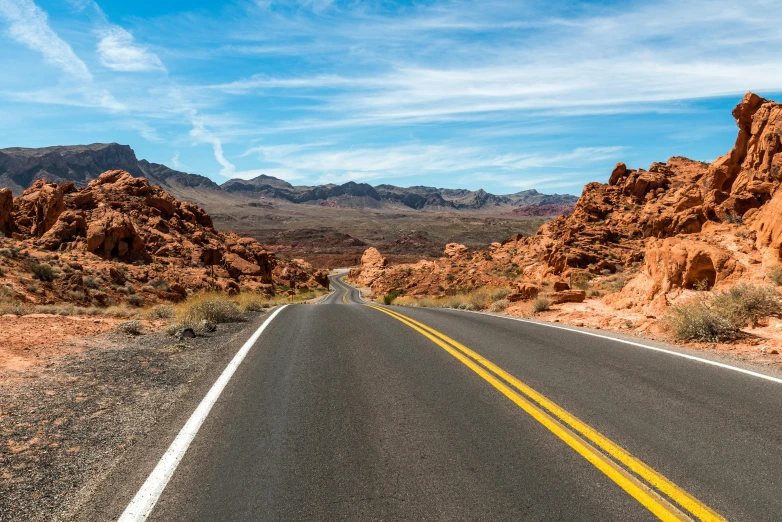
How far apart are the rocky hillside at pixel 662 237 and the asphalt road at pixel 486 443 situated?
7495 mm

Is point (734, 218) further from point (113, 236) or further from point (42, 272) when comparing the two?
point (113, 236)

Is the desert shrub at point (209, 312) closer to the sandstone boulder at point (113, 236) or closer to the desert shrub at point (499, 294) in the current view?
the desert shrub at point (499, 294)

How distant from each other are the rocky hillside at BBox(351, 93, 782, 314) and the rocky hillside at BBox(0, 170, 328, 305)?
689 inches

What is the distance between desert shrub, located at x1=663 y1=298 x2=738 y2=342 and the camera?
9.73 meters

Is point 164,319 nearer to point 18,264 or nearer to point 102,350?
point 102,350

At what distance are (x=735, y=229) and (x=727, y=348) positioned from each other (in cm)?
1014

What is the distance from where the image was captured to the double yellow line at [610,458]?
3.47m

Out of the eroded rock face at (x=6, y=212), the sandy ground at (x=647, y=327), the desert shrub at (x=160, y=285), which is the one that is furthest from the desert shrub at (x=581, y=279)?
the eroded rock face at (x=6, y=212)

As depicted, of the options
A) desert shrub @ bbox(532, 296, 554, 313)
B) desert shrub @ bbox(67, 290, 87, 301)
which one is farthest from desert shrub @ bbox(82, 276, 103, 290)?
desert shrub @ bbox(532, 296, 554, 313)

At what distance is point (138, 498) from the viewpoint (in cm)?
380

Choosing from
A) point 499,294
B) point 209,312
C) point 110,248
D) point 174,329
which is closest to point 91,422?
point 174,329

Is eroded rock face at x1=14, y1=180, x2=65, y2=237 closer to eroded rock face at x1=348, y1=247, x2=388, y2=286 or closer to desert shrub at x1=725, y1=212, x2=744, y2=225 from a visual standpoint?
desert shrub at x1=725, y1=212, x2=744, y2=225

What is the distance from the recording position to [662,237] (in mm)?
28922

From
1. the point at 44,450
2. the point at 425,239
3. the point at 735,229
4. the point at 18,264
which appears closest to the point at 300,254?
the point at 425,239
